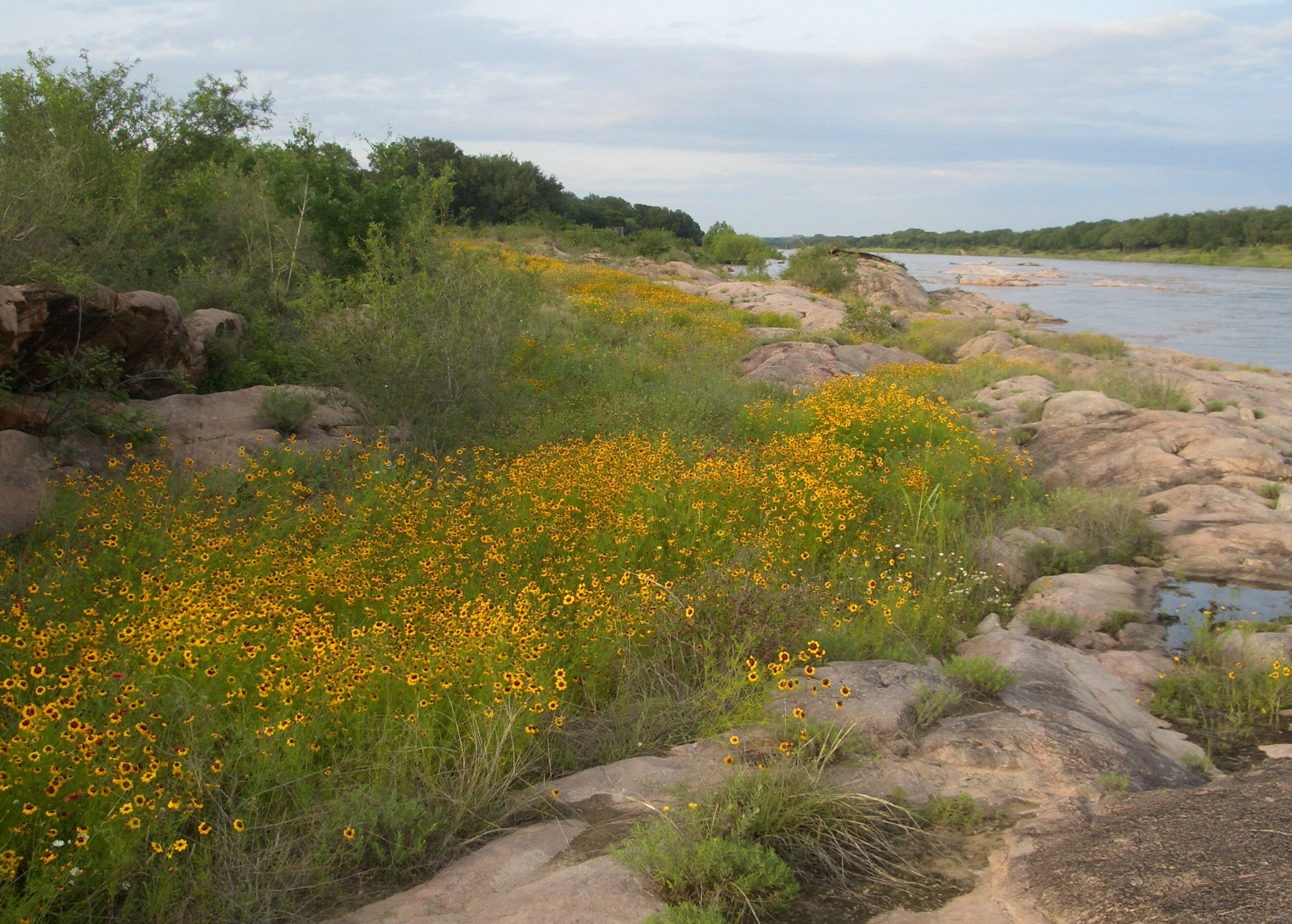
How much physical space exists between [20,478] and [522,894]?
5086 mm

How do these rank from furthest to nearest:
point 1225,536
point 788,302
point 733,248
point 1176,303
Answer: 1. point 733,248
2. point 1176,303
3. point 788,302
4. point 1225,536

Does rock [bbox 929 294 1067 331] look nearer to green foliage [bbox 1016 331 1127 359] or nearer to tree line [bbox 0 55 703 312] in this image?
green foliage [bbox 1016 331 1127 359]

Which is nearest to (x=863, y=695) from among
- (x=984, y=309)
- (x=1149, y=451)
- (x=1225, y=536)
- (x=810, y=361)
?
(x=1225, y=536)

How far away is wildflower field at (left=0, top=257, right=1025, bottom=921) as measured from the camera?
3.02m

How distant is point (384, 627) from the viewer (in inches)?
169

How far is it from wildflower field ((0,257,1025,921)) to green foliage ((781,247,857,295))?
89.0 feet

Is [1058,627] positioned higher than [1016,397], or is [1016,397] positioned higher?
[1016,397]

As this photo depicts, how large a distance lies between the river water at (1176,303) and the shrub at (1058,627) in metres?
22.2

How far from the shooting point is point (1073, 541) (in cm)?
741

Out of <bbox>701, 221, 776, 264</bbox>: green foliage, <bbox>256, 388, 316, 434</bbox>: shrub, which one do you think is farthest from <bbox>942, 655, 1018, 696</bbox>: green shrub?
<bbox>701, 221, 776, 264</bbox>: green foliage

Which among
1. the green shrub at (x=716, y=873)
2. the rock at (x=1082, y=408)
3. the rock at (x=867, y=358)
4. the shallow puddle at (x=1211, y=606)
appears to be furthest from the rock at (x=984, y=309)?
the green shrub at (x=716, y=873)

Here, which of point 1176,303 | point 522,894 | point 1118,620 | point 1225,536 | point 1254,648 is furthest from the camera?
point 1176,303

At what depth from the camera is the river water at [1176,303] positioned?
1161 inches

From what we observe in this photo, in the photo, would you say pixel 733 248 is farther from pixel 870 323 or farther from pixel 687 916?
pixel 687 916
